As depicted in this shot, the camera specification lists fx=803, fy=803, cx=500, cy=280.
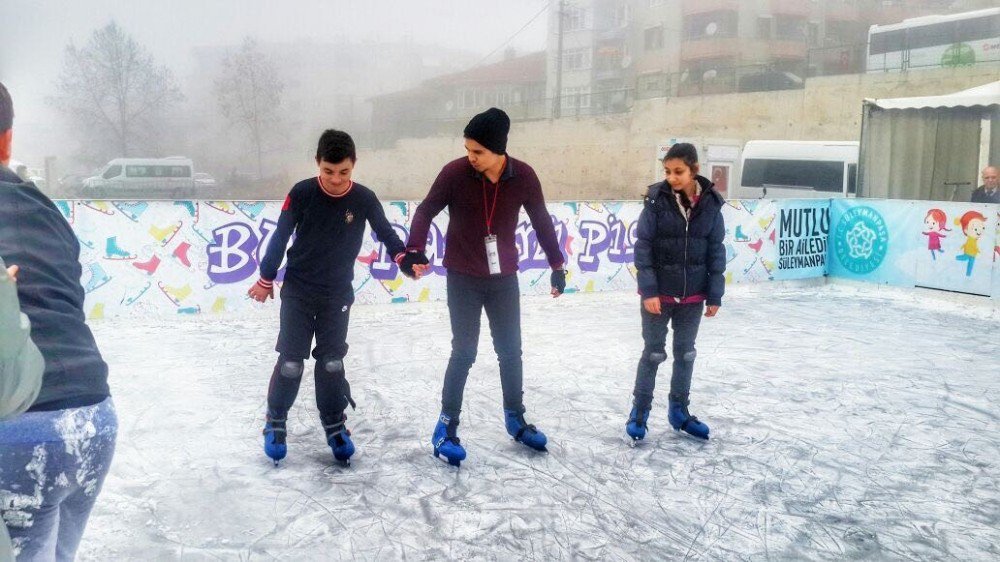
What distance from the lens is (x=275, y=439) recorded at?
13.6 ft

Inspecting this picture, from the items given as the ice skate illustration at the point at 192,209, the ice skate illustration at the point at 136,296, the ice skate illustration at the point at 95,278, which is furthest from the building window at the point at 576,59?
the ice skate illustration at the point at 95,278

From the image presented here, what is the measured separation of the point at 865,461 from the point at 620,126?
104 ft

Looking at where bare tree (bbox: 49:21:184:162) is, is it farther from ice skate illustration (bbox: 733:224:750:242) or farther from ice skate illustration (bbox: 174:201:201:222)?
ice skate illustration (bbox: 733:224:750:242)

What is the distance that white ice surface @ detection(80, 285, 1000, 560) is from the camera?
3.34 m

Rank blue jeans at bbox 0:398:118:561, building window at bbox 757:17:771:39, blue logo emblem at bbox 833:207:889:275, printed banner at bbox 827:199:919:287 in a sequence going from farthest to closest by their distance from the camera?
building window at bbox 757:17:771:39 < blue logo emblem at bbox 833:207:889:275 < printed banner at bbox 827:199:919:287 < blue jeans at bbox 0:398:118:561

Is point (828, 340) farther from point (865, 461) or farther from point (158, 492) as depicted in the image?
point (158, 492)

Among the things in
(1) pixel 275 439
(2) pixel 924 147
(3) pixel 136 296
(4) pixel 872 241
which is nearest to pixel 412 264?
(1) pixel 275 439

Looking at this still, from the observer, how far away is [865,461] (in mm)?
4371

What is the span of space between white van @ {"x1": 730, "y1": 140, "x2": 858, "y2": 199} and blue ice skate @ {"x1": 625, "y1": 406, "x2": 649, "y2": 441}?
12028mm

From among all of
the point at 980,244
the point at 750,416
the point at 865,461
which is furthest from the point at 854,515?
the point at 980,244

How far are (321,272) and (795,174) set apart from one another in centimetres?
1465

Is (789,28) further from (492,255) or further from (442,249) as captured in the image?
(492,255)

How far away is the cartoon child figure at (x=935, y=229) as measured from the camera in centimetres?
1023

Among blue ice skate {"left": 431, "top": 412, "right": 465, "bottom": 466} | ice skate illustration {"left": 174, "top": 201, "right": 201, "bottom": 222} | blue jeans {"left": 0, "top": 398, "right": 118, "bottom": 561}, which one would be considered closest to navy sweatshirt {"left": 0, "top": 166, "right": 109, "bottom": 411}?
Result: blue jeans {"left": 0, "top": 398, "right": 118, "bottom": 561}
